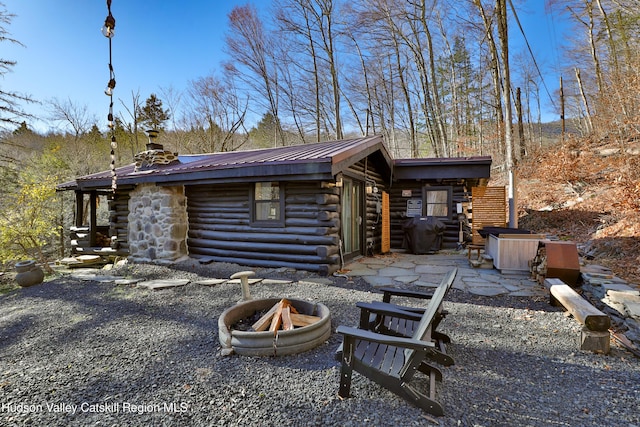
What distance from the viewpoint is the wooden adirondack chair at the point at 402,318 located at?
255cm

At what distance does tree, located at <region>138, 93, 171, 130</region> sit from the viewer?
21109 mm

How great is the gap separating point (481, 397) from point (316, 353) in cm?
138

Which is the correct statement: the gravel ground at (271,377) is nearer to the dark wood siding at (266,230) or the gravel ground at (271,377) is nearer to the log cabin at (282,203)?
the dark wood siding at (266,230)

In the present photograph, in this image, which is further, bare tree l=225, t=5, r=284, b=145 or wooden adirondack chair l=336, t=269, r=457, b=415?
bare tree l=225, t=5, r=284, b=145

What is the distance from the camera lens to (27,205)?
27.9 feet

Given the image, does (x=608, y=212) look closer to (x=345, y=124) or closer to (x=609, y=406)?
(x=609, y=406)

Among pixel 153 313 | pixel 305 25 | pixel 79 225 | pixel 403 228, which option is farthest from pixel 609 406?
pixel 305 25

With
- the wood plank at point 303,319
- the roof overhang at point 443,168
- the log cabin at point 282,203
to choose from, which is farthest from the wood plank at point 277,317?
the roof overhang at point 443,168

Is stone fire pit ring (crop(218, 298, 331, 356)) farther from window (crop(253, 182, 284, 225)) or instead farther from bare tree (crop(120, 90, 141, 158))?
bare tree (crop(120, 90, 141, 158))

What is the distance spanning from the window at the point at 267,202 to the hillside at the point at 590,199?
609 cm

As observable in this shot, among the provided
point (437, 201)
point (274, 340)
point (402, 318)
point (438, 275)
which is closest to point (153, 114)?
point (437, 201)

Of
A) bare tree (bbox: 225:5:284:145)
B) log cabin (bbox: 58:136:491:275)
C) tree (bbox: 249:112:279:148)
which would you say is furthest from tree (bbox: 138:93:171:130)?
log cabin (bbox: 58:136:491:275)

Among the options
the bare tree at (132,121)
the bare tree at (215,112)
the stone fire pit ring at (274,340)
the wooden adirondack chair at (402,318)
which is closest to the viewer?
the wooden adirondack chair at (402,318)

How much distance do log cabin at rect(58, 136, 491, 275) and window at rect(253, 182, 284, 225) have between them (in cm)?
2
